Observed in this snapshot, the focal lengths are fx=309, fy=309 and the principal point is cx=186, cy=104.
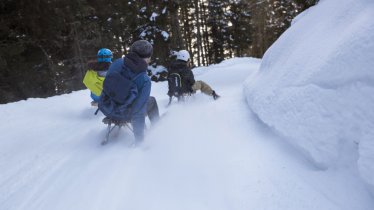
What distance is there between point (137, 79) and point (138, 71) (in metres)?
0.13

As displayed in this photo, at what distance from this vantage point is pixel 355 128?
262cm

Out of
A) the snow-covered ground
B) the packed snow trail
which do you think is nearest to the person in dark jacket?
the packed snow trail

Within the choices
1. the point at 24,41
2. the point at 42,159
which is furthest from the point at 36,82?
the point at 42,159

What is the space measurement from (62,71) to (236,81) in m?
12.3

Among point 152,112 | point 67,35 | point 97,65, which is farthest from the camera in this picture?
point 67,35

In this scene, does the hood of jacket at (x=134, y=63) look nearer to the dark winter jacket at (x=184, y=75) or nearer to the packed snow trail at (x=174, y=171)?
the packed snow trail at (x=174, y=171)

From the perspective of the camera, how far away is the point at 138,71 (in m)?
4.60

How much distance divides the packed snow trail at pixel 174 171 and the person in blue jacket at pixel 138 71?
40 cm

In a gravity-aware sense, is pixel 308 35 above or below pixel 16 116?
above

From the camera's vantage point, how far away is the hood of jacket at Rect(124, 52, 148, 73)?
4.56 m

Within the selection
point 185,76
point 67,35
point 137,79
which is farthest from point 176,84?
point 67,35

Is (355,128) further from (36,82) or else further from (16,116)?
(36,82)

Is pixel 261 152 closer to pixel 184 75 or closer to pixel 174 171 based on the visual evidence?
pixel 174 171

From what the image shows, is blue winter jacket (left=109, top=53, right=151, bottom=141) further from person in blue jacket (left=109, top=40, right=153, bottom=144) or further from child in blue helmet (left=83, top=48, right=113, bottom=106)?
child in blue helmet (left=83, top=48, right=113, bottom=106)
